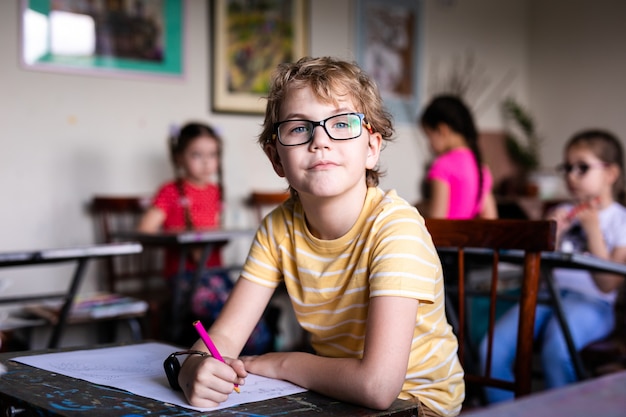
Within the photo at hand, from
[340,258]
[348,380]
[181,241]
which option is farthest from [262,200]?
[348,380]

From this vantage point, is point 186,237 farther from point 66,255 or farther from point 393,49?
point 393,49

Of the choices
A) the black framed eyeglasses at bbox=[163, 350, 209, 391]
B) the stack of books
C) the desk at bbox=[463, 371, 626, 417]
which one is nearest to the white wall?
the stack of books

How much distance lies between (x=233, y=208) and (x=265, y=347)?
1007 millimetres

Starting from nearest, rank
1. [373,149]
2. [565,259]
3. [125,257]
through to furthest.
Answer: [373,149], [565,259], [125,257]

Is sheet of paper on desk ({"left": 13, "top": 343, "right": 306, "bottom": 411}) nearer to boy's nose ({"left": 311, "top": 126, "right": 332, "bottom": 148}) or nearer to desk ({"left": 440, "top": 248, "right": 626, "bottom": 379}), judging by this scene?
boy's nose ({"left": 311, "top": 126, "right": 332, "bottom": 148})

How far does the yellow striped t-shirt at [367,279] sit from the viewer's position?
1.07 metres

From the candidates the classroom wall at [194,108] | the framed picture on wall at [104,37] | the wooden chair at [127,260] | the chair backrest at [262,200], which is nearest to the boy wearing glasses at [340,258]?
the classroom wall at [194,108]

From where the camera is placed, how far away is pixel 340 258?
1144 millimetres

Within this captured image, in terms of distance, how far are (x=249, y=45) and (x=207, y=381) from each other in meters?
3.35

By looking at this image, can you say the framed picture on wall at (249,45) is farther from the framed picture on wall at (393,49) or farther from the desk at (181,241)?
the desk at (181,241)

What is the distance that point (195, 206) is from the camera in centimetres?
343

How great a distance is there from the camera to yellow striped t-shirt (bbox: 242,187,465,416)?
1.07m

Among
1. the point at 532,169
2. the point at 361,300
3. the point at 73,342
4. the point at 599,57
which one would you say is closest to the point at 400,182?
the point at 532,169

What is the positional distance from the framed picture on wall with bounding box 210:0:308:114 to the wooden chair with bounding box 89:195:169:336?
75cm
